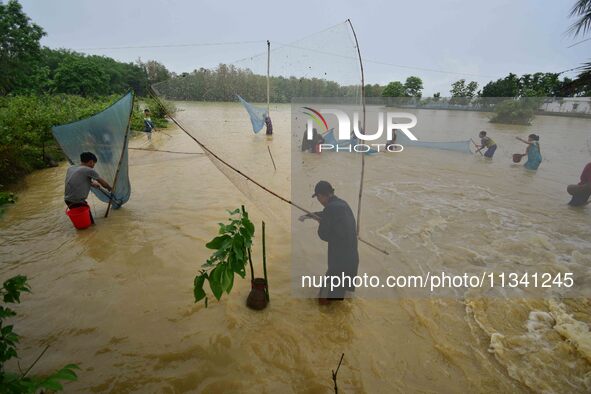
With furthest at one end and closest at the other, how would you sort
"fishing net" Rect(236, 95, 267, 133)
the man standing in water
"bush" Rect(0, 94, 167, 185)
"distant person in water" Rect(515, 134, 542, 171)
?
"fishing net" Rect(236, 95, 267, 133) → "distant person in water" Rect(515, 134, 542, 171) → "bush" Rect(0, 94, 167, 185) → the man standing in water

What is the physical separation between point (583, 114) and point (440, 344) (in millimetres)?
26181

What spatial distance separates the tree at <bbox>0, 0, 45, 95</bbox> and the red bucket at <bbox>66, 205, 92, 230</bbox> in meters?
25.9

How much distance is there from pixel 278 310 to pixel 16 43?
32.4 metres

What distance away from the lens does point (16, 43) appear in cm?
2292

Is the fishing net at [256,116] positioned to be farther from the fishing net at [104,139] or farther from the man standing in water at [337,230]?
the man standing in water at [337,230]

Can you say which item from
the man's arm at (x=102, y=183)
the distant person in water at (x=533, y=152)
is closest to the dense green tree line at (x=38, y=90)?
the man's arm at (x=102, y=183)

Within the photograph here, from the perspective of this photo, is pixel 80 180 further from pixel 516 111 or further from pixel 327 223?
pixel 516 111

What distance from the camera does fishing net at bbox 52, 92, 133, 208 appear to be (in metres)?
4.34

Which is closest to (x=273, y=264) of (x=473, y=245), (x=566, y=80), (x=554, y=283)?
(x=473, y=245)

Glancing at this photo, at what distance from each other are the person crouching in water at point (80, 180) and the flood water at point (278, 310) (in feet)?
1.86

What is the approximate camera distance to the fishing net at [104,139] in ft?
14.2

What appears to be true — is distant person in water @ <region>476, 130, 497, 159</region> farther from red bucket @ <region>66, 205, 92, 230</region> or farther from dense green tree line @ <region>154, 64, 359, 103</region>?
red bucket @ <region>66, 205, 92, 230</region>
